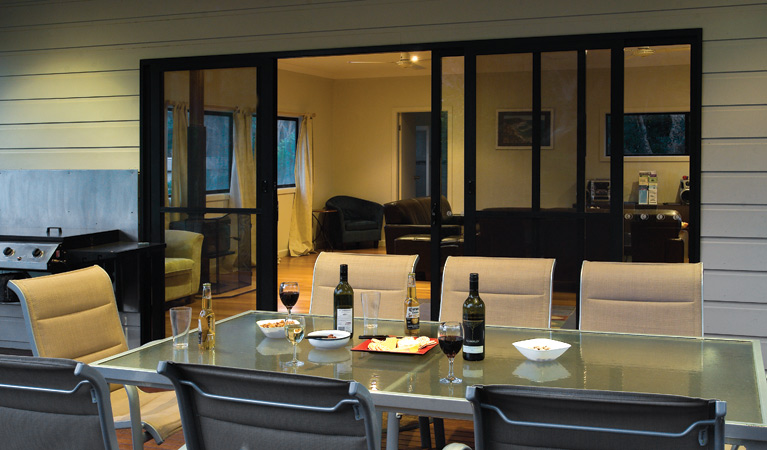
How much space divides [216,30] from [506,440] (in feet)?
15.0

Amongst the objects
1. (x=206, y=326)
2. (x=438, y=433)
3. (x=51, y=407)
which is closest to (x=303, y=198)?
(x=438, y=433)

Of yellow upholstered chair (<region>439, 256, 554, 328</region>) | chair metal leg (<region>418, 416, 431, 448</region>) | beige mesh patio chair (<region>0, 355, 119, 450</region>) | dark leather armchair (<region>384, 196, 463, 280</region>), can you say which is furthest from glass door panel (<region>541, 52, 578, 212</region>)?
dark leather armchair (<region>384, 196, 463, 280</region>)

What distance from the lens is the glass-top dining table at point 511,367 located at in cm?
205

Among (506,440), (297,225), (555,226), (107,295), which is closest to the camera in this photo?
(506,440)

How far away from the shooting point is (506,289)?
329 cm

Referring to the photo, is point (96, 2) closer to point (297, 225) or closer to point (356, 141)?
point (297, 225)

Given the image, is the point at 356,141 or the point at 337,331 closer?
the point at 337,331

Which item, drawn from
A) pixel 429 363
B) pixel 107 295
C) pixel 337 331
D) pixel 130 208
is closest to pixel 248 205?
pixel 130 208

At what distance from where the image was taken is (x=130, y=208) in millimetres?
5770

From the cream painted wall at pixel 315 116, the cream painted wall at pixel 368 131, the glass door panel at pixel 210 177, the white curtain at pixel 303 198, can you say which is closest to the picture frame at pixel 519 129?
the glass door panel at pixel 210 177

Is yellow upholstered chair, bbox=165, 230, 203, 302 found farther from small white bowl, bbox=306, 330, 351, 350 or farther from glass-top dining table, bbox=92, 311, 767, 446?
small white bowl, bbox=306, 330, 351, 350

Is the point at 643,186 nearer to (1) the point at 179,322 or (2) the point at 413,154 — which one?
(2) the point at 413,154

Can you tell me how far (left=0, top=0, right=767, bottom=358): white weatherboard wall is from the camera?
4.55 metres

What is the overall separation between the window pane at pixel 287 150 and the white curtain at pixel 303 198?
168 mm
